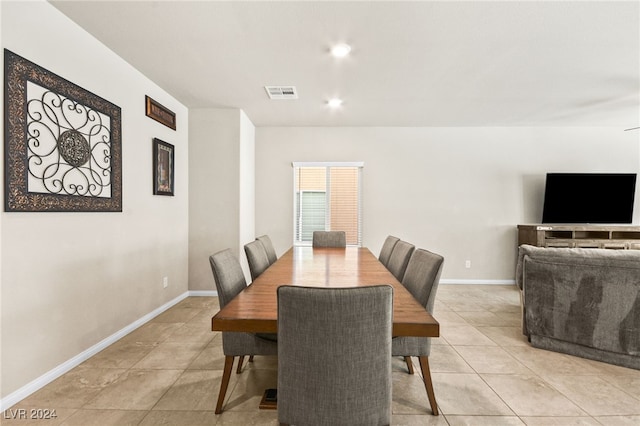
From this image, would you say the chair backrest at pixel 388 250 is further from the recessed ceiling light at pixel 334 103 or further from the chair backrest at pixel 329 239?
the recessed ceiling light at pixel 334 103

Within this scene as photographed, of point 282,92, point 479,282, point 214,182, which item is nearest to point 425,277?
point 282,92

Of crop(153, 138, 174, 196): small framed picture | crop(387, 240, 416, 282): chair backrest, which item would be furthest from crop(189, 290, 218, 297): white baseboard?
crop(387, 240, 416, 282): chair backrest

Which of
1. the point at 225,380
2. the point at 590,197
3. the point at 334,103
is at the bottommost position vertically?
the point at 225,380

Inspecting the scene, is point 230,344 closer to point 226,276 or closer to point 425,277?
point 226,276

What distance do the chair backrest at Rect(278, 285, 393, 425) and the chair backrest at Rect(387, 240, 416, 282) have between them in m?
1.27

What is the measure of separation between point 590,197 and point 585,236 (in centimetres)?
65

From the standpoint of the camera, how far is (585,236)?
441 cm

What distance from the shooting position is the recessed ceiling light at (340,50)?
2.43 metres

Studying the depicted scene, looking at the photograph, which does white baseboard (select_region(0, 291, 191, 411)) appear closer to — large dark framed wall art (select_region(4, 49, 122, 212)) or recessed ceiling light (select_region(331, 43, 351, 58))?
large dark framed wall art (select_region(4, 49, 122, 212))

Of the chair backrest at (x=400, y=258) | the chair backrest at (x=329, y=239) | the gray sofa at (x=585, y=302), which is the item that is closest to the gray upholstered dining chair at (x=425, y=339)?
the chair backrest at (x=400, y=258)

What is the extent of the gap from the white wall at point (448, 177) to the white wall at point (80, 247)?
1.79m

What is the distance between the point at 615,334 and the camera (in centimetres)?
229

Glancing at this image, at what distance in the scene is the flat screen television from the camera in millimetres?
4547

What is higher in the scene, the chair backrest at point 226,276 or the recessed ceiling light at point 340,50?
the recessed ceiling light at point 340,50
